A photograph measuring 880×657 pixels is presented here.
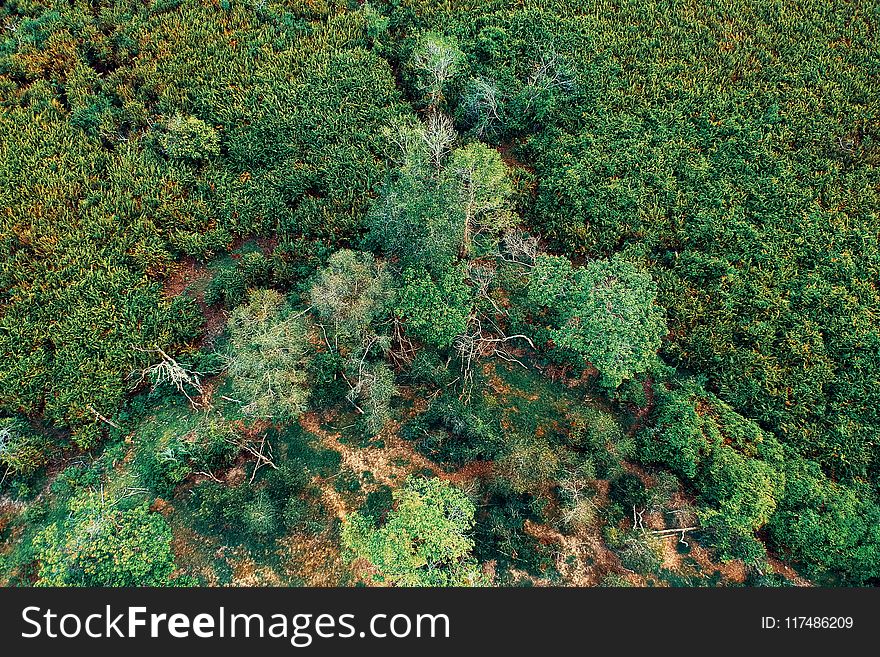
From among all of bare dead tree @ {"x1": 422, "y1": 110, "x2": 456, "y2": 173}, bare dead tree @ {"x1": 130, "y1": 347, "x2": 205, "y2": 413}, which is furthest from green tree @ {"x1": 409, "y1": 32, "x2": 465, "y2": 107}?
bare dead tree @ {"x1": 130, "y1": 347, "x2": 205, "y2": 413}

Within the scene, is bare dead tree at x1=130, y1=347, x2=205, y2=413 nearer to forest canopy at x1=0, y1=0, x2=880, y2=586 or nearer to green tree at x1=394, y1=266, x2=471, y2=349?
forest canopy at x1=0, y1=0, x2=880, y2=586

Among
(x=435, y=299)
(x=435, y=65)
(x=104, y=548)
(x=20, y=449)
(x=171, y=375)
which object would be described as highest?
(x=435, y=65)

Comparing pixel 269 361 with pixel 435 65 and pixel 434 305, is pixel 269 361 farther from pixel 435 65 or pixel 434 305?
pixel 435 65

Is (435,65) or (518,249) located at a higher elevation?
(435,65)

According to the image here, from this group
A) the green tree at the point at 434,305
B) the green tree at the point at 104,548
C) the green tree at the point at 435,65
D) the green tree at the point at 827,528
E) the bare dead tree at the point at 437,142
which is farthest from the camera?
the green tree at the point at 435,65

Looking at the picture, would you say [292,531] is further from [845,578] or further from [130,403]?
[845,578]

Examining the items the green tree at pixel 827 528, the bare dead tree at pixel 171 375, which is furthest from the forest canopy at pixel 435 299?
the bare dead tree at pixel 171 375

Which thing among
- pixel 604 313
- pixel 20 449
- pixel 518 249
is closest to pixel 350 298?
pixel 518 249

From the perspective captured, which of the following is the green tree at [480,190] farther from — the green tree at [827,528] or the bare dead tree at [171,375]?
the green tree at [827,528]
